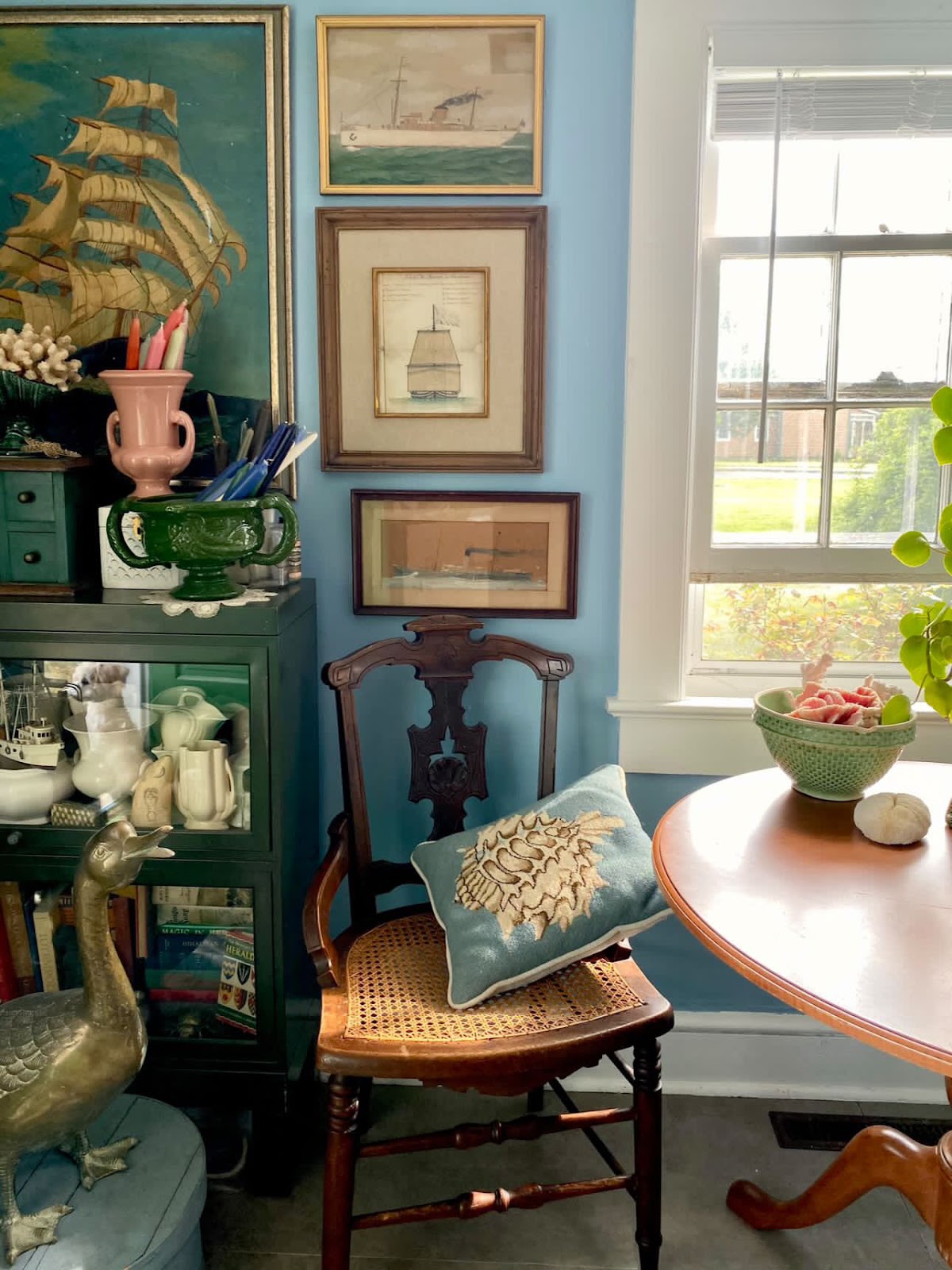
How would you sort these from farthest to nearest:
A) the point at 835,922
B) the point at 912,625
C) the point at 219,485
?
the point at 219,485 → the point at 912,625 → the point at 835,922

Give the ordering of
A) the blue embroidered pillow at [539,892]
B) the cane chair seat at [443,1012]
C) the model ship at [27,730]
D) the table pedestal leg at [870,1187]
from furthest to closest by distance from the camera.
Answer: the model ship at [27,730] → the blue embroidered pillow at [539,892] → the cane chair seat at [443,1012] → the table pedestal leg at [870,1187]

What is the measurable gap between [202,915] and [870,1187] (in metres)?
1.28

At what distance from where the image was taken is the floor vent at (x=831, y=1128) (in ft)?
7.46

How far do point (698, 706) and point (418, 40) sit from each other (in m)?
1.45

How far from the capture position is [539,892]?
5.99 ft

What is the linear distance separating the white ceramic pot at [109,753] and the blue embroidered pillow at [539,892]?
60 centimetres

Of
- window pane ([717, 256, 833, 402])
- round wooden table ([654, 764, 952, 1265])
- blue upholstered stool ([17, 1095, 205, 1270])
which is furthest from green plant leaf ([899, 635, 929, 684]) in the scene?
blue upholstered stool ([17, 1095, 205, 1270])

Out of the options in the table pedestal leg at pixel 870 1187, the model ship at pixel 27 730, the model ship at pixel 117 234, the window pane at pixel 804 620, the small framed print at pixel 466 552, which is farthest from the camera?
the window pane at pixel 804 620

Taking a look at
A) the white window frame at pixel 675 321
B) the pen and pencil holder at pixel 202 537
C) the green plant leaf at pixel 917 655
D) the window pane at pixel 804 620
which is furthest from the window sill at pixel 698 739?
the pen and pencil holder at pixel 202 537

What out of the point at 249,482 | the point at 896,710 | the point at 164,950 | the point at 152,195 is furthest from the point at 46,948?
the point at 896,710

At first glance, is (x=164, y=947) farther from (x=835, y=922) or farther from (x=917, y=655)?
(x=917, y=655)

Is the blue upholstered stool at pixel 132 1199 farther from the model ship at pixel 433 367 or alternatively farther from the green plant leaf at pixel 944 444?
the green plant leaf at pixel 944 444

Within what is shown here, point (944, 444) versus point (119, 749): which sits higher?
point (944, 444)

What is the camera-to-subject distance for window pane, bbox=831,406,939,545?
2.27 metres
